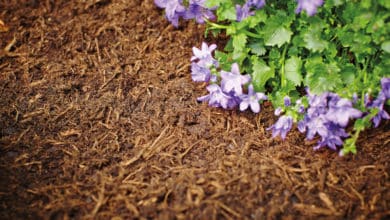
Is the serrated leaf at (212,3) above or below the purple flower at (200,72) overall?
above

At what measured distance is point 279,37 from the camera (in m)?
2.68

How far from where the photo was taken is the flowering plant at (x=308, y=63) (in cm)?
245

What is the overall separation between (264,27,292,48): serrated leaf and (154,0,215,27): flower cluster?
1.54 ft

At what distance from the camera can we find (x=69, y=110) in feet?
9.69

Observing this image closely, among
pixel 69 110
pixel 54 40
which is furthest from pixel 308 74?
pixel 54 40

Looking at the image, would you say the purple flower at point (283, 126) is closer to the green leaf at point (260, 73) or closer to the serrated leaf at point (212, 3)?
the green leaf at point (260, 73)

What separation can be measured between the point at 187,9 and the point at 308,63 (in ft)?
2.76

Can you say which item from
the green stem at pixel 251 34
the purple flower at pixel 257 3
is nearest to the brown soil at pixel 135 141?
the green stem at pixel 251 34

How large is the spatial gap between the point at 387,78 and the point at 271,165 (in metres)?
0.80

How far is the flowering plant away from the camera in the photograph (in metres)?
2.45

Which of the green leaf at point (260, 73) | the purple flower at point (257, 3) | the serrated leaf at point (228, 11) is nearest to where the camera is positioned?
the purple flower at point (257, 3)

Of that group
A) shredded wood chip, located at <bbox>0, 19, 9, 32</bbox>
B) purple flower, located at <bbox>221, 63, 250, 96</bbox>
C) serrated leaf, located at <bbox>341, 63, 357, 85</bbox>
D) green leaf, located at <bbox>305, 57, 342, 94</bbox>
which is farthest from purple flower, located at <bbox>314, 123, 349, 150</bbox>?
shredded wood chip, located at <bbox>0, 19, 9, 32</bbox>

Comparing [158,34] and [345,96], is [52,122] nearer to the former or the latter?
[158,34]

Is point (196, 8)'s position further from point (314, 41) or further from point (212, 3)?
point (314, 41)
